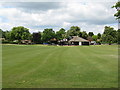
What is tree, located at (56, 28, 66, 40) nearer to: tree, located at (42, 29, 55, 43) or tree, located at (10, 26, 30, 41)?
tree, located at (42, 29, 55, 43)

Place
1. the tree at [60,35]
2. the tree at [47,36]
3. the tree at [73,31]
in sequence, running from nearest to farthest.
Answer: the tree at [47,36] → the tree at [60,35] → the tree at [73,31]

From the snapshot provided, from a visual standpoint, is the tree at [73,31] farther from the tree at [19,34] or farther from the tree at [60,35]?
the tree at [19,34]

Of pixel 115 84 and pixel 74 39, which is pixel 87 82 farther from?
pixel 74 39

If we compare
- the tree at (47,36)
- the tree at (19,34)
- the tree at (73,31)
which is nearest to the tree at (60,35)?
the tree at (47,36)

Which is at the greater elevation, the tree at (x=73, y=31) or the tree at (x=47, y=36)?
the tree at (x=73, y=31)

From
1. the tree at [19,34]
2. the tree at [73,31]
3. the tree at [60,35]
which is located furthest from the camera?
the tree at [73,31]

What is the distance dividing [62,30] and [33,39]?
30.2 m

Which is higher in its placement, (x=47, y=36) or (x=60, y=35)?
(x=60, y=35)

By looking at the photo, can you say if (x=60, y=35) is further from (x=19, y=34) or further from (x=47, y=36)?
(x=19, y=34)

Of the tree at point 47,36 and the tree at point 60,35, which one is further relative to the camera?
the tree at point 60,35

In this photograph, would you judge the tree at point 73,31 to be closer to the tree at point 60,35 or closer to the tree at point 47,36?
the tree at point 60,35

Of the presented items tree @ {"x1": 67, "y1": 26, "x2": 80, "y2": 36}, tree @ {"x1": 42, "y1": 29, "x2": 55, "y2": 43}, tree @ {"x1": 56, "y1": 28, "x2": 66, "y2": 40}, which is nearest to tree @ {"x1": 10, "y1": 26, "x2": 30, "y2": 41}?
tree @ {"x1": 42, "y1": 29, "x2": 55, "y2": 43}

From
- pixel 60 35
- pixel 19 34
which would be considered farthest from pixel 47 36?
pixel 19 34

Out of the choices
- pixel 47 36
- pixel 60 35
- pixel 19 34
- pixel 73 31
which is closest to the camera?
pixel 47 36
